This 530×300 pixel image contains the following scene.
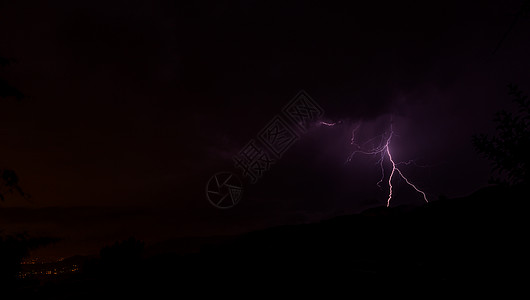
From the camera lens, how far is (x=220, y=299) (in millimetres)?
4770

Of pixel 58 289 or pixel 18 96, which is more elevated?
pixel 18 96

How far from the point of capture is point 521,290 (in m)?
3.33

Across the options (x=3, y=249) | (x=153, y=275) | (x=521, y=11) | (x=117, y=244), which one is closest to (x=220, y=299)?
(x=153, y=275)

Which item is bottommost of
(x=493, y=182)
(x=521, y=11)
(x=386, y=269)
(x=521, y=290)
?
(x=521, y=290)

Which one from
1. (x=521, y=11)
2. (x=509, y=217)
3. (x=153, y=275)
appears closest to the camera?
(x=521, y=11)

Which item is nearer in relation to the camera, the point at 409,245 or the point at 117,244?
the point at 117,244

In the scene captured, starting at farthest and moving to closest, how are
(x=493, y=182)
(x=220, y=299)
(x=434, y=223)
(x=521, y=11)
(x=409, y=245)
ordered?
(x=434, y=223) → (x=409, y=245) → (x=493, y=182) → (x=220, y=299) → (x=521, y=11)

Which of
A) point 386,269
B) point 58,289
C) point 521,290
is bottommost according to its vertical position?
point 521,290

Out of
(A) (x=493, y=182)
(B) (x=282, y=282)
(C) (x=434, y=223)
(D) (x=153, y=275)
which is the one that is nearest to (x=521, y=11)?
(A) (x=493, y=182)

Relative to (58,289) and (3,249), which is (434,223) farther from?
(3,249)

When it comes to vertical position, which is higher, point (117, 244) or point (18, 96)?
point (18, 96)

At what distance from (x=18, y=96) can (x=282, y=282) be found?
5.31 meters

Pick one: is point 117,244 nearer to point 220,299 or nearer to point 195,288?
point 195,288

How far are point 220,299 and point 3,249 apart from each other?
11.1ft
